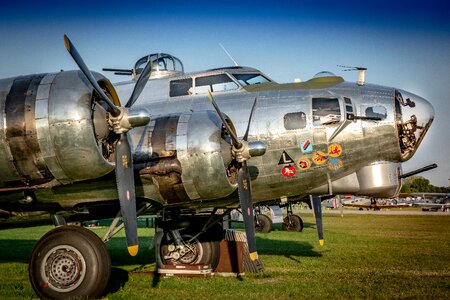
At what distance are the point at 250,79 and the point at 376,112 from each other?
3.18 metres

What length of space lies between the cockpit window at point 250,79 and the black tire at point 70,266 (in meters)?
5.47

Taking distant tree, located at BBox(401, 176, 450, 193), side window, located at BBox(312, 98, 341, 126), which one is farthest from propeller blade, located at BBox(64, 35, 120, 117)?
distant tree, located at BBox(401, 176, 450, 193)

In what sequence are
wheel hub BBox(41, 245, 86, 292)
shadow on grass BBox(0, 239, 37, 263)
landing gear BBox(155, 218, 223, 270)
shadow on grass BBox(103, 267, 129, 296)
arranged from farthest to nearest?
shadow on grass BBox(0, 239, 37, 263)
landing gear BBox(155, 218, 223, 270)
shadow on grass BBox(103, 267, 129, 296)
wheel hub BBox(41, 245, 86, 292)

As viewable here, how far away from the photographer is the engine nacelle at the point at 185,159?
8328 millimetres

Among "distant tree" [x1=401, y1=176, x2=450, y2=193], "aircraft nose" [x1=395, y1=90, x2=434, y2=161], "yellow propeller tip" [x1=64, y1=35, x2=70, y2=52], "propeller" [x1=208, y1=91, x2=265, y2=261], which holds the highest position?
"yellow propeller tip" [x1=64, y1=35, x2=70, y2=52]

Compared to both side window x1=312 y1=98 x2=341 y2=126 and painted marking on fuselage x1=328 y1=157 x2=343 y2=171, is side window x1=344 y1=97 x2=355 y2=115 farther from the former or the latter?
painted marking on fuselage x1=328 y1=157 x2=343 y2=171

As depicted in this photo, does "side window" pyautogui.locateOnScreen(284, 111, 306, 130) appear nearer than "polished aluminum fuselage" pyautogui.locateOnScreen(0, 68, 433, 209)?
No

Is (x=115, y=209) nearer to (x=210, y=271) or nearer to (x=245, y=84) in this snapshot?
(x=210, y=271)

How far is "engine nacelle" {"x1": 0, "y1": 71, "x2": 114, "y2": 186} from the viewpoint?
7.06 metres

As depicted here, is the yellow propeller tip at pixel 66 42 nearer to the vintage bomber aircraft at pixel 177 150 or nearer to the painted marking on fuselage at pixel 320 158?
the vintage bomber aircraft at pixel 177 150

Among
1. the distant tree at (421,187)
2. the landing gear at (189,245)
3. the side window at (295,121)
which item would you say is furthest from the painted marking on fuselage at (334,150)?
the distant tree at (421,187)

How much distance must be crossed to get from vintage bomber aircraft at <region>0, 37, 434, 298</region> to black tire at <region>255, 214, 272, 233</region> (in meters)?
13.1

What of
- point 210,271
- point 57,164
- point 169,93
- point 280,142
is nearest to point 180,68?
point 169,93

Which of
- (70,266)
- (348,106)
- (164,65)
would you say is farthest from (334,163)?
(70,266)
